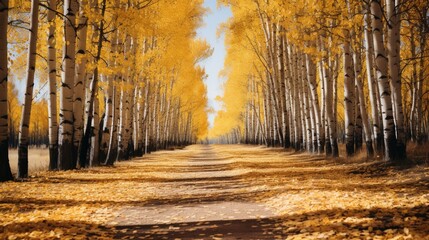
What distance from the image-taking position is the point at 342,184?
9.03 meters

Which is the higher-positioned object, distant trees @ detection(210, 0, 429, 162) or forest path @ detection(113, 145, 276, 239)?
distant trees @ detection(210, 0, 429, 162)

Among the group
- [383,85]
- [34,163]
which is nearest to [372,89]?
[383,85]

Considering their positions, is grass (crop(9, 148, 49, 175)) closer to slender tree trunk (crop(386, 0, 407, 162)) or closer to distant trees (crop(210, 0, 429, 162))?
distant trees (crop(210, 0, 429, 162))

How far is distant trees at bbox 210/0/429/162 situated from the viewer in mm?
11039

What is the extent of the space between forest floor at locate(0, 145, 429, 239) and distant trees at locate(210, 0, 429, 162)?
2.44 meters

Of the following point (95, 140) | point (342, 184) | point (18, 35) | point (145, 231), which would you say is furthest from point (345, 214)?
point (18, 35)

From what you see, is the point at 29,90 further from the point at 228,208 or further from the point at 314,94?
the point at 314,94

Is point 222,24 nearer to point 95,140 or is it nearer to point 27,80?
point 95,140

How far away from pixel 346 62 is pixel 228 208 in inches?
362

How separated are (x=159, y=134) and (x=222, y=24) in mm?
12762

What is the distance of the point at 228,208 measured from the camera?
275 inches

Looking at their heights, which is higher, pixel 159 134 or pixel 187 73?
pixel 187 73

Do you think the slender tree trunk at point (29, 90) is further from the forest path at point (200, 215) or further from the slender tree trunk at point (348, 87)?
the slender tree trunk at point (348, 87)

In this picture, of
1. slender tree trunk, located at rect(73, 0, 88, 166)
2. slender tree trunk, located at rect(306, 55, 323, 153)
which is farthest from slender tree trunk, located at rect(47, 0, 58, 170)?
slender tree trunk, located at rect(306, 55, 323, 153)
